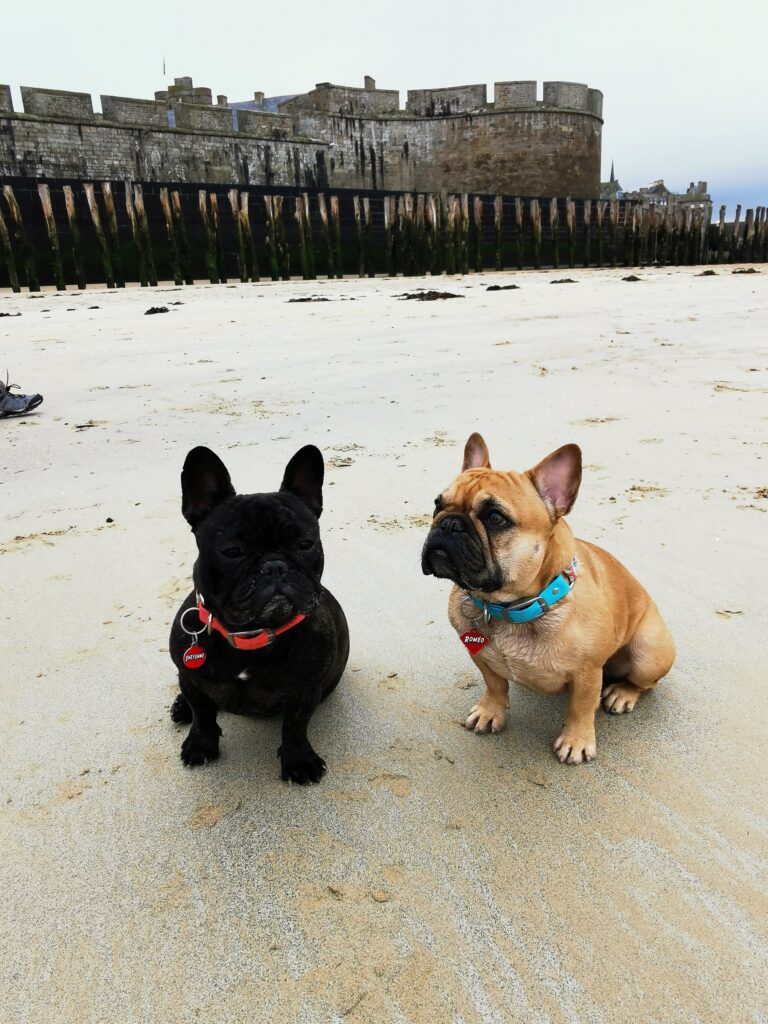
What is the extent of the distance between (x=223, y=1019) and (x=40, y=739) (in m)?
1.24

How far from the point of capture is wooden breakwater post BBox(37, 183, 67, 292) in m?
15.7

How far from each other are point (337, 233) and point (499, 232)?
20.5 ft

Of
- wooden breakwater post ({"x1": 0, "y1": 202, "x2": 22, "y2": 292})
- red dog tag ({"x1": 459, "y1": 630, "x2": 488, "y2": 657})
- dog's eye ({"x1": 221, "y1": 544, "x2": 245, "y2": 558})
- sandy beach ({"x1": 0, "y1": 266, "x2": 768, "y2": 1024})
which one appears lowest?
sandy beach ({"x1": 0, "y1": 266, "x2": 768, "y2": 1024})

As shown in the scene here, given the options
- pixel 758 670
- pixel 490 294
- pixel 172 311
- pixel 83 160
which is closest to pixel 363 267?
pixel 490 294

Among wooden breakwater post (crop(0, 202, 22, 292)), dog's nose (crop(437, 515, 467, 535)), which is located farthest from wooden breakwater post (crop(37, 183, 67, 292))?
dog's nose (crop(437, 515, 467, 535))

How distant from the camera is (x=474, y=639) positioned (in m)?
2.22

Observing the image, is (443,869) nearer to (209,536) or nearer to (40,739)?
(209,536)

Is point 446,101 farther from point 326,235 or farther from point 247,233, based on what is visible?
point 247,233

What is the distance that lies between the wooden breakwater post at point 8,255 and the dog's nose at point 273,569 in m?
16.6

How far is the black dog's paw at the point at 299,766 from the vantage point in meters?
2.18

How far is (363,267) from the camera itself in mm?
20141

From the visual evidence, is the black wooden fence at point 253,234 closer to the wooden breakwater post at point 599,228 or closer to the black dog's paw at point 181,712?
the wooden breakwater post at point 599,228

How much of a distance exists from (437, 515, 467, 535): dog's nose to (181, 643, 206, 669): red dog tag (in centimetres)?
83

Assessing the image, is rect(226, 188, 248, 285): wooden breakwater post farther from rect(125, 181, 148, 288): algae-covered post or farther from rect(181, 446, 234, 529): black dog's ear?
rect(181, 446, 234, 529): black dog's ear
